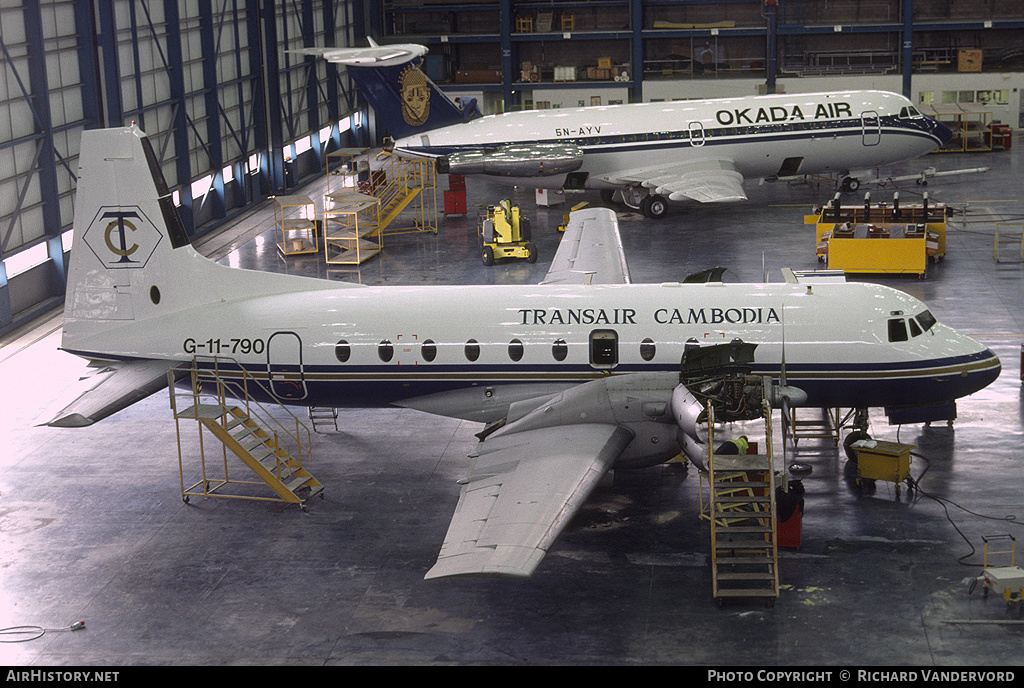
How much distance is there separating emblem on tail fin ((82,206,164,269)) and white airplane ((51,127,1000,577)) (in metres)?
0.03

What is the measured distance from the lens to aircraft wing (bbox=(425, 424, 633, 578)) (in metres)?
15.2

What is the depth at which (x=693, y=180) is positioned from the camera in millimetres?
44500

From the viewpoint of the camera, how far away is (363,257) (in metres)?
41.2

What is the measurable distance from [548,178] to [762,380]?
2799 cm

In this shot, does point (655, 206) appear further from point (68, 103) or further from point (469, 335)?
point (469, 335)

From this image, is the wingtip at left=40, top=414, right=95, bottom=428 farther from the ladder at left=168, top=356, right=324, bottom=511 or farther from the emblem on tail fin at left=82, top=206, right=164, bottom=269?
the emblem on tail fin at left=82, top=206, right=164, bottom=269

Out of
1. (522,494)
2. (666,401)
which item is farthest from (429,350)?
(522,494)

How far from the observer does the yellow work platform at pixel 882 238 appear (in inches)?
1419

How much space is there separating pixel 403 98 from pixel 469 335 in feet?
85.3

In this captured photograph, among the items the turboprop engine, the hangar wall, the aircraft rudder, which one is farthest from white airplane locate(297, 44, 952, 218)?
the turboprop engine

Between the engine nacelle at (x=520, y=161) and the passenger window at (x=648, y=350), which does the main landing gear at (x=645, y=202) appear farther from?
the passenger window at (x=648, y=350)
